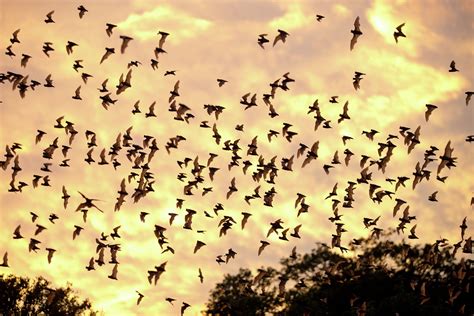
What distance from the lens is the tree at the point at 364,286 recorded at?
65938 mm

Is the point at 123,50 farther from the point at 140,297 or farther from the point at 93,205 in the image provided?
the point at 140,297

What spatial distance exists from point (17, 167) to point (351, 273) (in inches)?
1330

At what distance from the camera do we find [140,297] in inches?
1953

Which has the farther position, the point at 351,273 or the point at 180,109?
the point at 351,273

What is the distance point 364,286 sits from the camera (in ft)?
237

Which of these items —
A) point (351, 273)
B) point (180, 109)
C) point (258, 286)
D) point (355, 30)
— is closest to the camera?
point (355, 30)

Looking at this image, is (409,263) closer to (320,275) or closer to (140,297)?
(320,275)

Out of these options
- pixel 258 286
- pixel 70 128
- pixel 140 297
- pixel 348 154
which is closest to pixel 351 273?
pixel 258 286

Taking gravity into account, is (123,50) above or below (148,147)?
above

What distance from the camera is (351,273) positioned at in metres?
72.1

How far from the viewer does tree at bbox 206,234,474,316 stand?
6594 centimetres

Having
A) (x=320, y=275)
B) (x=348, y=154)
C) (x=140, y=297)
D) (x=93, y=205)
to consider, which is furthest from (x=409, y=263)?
(x=93, y=205)

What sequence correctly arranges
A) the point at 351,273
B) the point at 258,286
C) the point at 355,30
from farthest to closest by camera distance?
1. the point at 258,286
2. the point at 351,273
3. the point at 355,30

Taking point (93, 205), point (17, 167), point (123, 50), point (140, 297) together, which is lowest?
point (140, 297)
